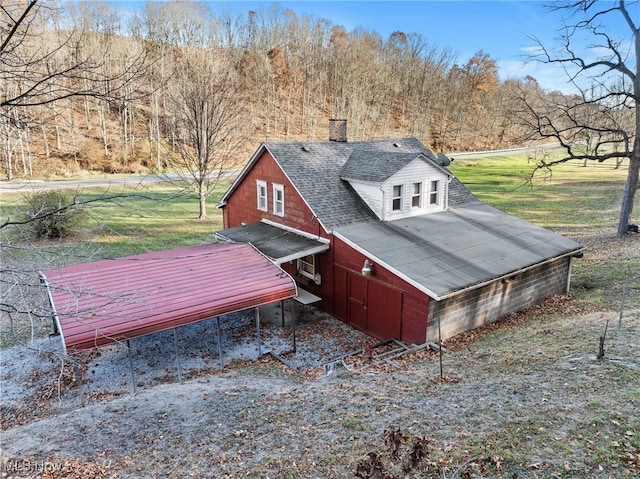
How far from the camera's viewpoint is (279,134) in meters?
61.9

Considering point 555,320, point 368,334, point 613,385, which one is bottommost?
point 368,334

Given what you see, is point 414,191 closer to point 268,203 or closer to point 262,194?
point 268,203

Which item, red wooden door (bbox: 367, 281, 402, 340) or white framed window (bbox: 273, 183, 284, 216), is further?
white framed window (bbox: 273, 183, 284, 216)

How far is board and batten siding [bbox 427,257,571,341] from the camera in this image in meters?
12.4

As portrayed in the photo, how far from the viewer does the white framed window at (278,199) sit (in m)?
17.3

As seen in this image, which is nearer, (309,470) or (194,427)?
(309,470)

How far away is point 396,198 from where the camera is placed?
16.5 metres

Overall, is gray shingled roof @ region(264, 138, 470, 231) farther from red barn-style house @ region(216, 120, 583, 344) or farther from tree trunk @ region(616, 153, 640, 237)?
tree trunk @ region(616, 153, 640, 237)

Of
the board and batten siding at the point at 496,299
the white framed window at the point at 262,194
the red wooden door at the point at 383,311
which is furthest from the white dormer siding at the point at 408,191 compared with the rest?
the board and batten siding at the point at 496,299

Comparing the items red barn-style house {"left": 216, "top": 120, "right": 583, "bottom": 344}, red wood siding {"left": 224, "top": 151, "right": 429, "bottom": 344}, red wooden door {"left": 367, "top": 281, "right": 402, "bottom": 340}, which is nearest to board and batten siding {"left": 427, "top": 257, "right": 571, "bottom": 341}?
red barn-style house {"left": 216, "top": 120, "right": 583, "bottom": 344}

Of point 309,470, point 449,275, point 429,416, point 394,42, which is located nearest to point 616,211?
point 449,275

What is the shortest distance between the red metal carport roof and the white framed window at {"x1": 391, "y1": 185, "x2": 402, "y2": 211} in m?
5.61

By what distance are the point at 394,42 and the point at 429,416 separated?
84.0 meters

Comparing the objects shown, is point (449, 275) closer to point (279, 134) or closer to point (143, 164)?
point (143, 164)
